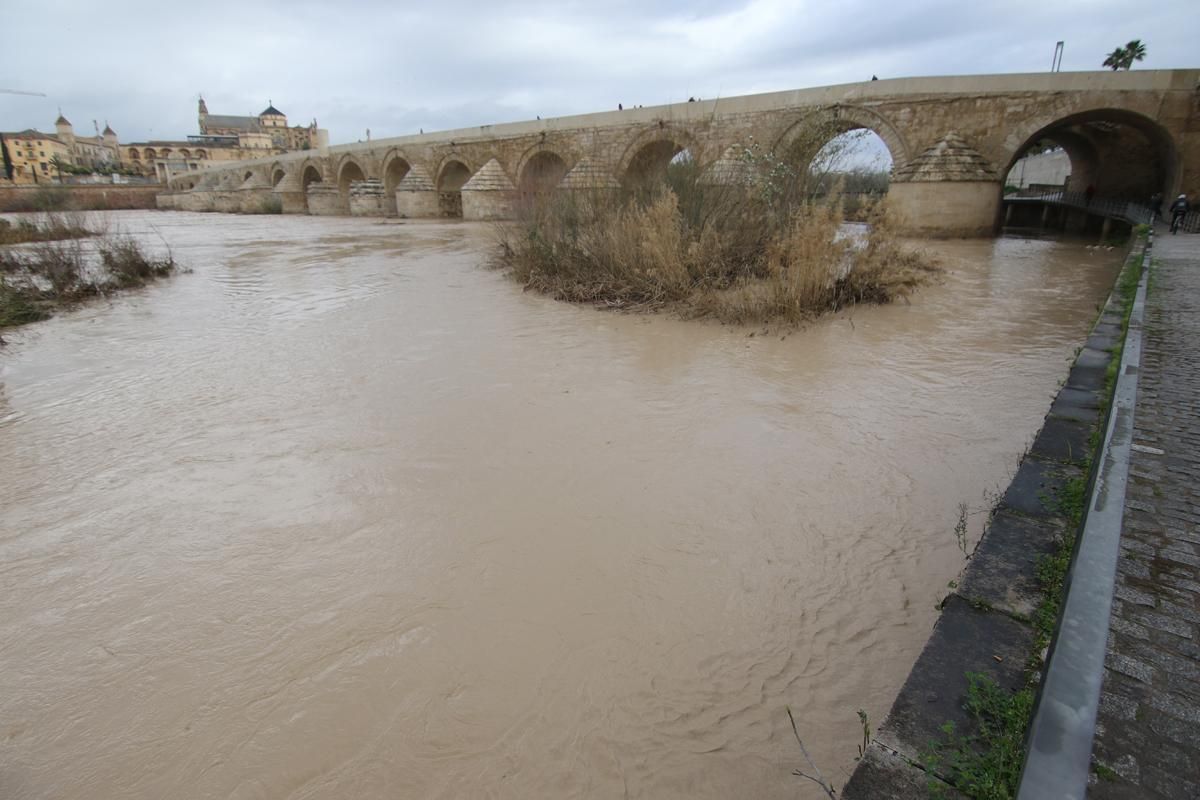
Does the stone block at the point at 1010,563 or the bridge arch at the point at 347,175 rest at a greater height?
the bridge arch at the point at 347,175

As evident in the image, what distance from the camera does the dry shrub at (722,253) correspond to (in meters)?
6.14

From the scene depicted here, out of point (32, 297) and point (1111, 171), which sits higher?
point (1111, 171)

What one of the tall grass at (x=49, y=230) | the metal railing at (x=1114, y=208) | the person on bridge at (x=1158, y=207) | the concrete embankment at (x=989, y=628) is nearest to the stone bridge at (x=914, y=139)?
the person on bridge at (x=1158, y=207)

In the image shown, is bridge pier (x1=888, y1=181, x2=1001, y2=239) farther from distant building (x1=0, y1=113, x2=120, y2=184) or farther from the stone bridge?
distant building (x1=0, y1=113, x2=120, y2=184)

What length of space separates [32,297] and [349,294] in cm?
393

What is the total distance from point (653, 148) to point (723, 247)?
1366 cm

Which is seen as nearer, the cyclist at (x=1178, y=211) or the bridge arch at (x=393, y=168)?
the cyclist at (x=1178, y=211)

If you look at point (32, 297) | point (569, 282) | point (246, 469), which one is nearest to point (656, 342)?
point (569, 282)

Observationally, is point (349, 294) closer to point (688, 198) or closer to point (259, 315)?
point (259, 315)

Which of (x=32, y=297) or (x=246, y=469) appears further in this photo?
(x=32, y=297)

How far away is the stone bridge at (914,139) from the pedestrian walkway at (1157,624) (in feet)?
16.2

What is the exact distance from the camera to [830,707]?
5.43 ft

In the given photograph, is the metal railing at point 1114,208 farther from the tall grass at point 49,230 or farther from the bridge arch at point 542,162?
the tall grass at point 49,230

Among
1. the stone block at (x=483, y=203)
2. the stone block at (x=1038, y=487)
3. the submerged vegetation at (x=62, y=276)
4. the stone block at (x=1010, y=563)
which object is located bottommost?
the stone block at (x=1010, y=563)
